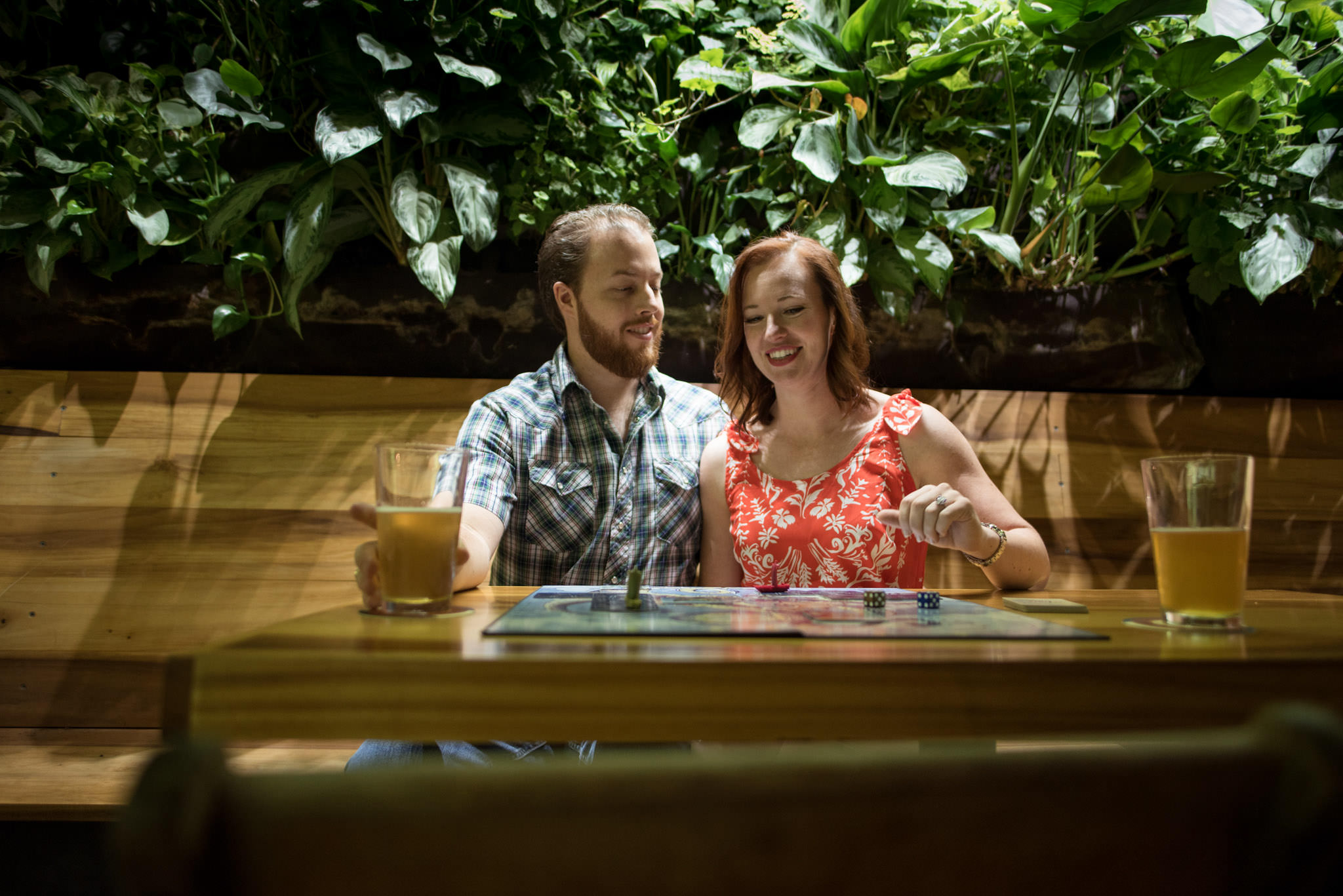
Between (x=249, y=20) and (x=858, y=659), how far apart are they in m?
2.02

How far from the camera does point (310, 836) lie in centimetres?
30

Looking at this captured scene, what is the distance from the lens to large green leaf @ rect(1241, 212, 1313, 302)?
1850mm

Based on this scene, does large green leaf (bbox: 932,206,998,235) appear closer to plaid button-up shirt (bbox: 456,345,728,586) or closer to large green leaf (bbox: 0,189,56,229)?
plaid button-up shirt (bbox: 456,345,728,586)

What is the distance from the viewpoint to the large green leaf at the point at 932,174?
1850mm

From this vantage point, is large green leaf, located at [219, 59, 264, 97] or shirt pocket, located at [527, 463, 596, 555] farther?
Result: large green leaf, located at [219, 59, 264, 97]

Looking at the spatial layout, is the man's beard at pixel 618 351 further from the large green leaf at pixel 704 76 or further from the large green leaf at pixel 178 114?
the large green leaf at pixel 178 114

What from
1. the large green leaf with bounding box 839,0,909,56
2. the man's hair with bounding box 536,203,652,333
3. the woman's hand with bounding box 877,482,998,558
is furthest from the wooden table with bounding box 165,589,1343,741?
the large green leaf with bounding box 839,0,909,56

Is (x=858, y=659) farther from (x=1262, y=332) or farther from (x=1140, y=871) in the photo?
(x=1262, y=332)

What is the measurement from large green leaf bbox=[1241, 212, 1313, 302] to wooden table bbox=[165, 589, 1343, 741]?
1.61m

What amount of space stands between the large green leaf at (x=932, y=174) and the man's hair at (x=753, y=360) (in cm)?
27

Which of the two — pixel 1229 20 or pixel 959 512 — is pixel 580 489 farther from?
pixel 1229 20

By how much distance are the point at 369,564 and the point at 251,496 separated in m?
1.20

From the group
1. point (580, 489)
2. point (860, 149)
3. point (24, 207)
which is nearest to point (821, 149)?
point (860, 149)

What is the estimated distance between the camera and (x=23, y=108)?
183 cm
